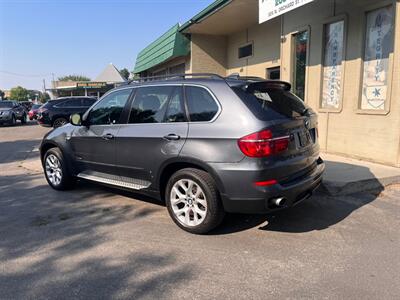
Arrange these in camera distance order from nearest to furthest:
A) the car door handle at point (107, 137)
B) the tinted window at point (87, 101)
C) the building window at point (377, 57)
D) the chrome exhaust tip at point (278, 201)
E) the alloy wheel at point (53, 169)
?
the chrome exhaust tip at point (278, 201) → the car door handle at point (107, 137) → the alloy wheel at point (53, 169) → the building window at point (377, 57) → the tinted window at point (87, 101)

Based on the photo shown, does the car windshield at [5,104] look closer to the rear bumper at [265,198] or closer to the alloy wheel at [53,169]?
the alloy wheel at [53,169]

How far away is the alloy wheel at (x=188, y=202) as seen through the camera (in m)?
4.45

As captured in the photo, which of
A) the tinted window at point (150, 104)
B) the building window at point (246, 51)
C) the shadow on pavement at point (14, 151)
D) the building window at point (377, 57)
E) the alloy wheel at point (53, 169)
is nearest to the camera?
the tinted window at point (150, 104)

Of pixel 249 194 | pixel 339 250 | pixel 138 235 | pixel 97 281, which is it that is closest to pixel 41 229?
pixel 138 235

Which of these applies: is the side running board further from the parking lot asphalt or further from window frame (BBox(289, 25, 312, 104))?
window frame (BBox(289, 25, 312, 104))

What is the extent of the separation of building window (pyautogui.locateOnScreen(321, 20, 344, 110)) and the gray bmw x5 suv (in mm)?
4116

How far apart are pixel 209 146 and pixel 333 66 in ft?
18.9

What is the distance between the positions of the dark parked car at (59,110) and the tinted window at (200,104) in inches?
610

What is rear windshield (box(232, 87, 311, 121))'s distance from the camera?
4.17 metres

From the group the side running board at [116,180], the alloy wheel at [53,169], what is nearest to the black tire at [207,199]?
the side running board at [116,180]

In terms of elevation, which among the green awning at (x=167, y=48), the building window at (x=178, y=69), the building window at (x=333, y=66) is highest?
the green awning at (x=167, y=48)

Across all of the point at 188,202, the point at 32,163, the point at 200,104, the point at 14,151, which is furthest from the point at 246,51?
the point at 188,202

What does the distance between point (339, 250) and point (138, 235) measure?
2265 millimetres

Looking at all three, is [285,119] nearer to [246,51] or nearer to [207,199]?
[207,199]
